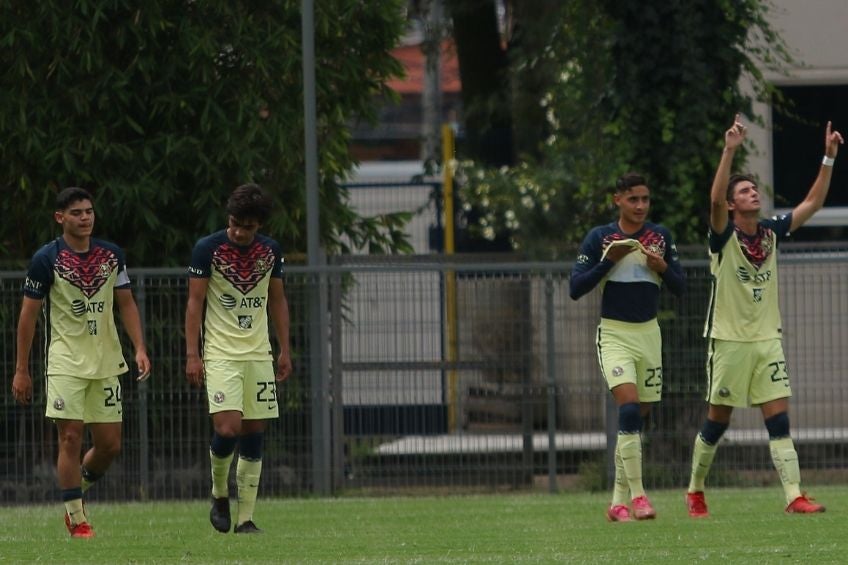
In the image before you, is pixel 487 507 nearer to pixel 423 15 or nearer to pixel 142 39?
pixel 142 39

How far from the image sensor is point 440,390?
15492 millimetres

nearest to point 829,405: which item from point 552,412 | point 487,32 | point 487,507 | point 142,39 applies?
point 552,412

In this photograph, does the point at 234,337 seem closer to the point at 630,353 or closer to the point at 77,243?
the point at 77,243

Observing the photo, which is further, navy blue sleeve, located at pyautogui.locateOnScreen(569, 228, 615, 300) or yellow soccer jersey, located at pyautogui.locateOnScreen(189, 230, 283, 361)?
navy blue sleeve, located at pyautogui.locateOnScreen(569, 228, 615, 300)

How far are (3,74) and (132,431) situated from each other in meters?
3.13

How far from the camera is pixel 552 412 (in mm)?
15531

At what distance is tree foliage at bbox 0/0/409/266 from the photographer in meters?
15.7

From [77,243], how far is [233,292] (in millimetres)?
964

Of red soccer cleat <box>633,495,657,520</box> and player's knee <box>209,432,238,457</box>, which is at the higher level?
player's knee <box>209,432,238,457</box>

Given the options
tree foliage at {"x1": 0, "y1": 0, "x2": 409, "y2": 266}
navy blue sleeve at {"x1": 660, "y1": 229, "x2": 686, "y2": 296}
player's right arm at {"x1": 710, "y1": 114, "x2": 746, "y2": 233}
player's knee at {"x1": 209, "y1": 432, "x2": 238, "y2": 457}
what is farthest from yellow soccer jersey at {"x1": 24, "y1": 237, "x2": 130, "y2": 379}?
tree foliage at {"x1": 0, "y1": 0, "x2": 409, "y2": 266}

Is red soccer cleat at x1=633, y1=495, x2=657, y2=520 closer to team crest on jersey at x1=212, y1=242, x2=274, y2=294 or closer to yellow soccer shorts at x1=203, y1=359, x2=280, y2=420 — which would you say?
yellow soccer shorts at x1=203, y1=359, x2=280, y2=420

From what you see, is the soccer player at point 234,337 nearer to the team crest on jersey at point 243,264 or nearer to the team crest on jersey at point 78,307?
the team crest on jersey at point 243,264

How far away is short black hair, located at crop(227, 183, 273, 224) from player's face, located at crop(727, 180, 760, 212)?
2778mm

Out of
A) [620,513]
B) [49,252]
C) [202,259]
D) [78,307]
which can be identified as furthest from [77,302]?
[620,513]
